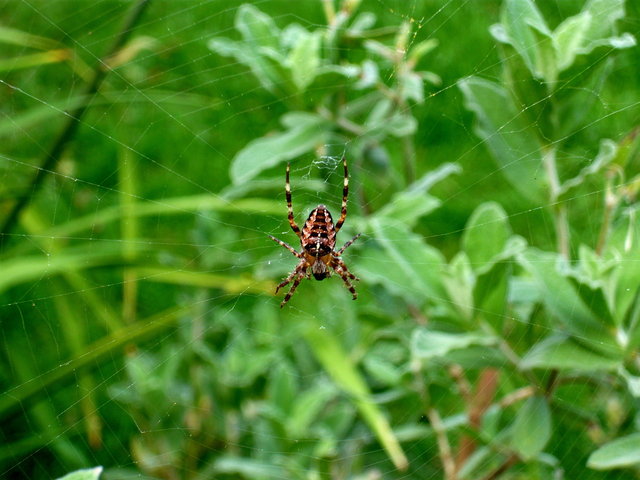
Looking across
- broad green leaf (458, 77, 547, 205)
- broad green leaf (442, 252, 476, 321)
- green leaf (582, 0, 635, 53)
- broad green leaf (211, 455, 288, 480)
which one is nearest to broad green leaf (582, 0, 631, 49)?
green leaf (582, 0, 635, 53)

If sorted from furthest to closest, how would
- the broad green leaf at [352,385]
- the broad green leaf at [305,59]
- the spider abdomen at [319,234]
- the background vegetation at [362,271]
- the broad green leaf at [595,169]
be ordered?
the spider abdomen at [319,234], the broad green leaf at [352,385], the broad green leaf at [305,59], the background vegetation at [362,271], the broad green leaf at [595,169]

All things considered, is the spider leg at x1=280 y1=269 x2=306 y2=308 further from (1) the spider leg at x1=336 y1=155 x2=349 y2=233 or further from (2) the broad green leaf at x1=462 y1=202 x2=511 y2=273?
(2) the broad green leaf at x1=462 y1=202 x2=511 y2=273

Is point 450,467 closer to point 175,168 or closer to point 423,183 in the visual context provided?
point 423,183

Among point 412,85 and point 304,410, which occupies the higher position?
point 412,85

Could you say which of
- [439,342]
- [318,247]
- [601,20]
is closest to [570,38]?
[601,20]

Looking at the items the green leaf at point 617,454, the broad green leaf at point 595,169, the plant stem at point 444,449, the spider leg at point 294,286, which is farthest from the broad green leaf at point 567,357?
the spider leg at point 294,286

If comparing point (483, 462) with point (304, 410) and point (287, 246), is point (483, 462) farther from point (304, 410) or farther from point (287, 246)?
point (287, 246)

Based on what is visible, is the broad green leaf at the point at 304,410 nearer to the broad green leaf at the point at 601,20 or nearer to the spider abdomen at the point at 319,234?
the spider abdomen at the point at 319,234

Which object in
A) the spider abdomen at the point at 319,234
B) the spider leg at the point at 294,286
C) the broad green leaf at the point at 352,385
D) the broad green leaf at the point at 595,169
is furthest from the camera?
the spider leg at the point at 294,286
